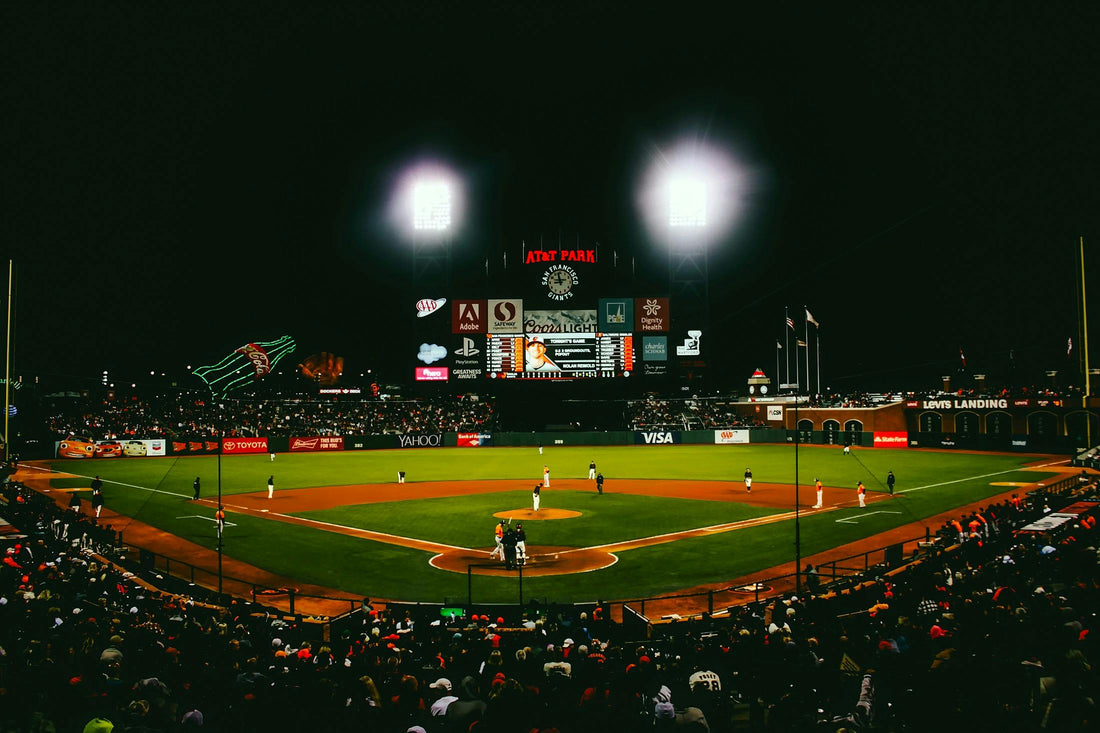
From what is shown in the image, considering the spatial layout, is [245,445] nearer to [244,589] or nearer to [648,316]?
[648,316]

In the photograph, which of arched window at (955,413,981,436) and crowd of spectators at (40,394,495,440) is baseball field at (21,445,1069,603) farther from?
arched window at (955,413,981,436)

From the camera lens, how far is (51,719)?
255 inches

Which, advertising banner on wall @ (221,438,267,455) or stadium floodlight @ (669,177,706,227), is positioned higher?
stadium floodlight @ (669,177,706,227)

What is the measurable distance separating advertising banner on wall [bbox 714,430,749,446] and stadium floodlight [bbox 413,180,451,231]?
3607 centimetres

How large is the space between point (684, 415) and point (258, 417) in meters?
46.7

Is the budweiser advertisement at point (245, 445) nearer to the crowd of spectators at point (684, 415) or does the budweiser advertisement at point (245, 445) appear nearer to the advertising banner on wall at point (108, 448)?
the advertising banner on wall at point (108, 448)

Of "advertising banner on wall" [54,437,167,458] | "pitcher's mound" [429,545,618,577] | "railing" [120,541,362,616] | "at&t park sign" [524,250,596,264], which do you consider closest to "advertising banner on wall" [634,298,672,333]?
"at&t park sign" [524,250,596,264]

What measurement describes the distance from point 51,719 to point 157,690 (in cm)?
98

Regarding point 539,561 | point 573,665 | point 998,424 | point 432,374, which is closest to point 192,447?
point 432,374

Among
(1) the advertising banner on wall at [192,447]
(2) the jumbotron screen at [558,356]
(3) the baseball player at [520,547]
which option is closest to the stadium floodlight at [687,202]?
(2) the jumbotron screen at [558,356]

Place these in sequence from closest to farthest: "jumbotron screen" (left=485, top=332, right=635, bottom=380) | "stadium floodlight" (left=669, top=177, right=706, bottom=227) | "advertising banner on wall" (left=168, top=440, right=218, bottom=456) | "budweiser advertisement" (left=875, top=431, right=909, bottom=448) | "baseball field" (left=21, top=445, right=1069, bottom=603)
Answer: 1. "baseball field" (left=21, top=445, right=1069, bottom=603)
2. "advertising banner on wall" (left=168, top=440, right=218, bottom=456)
3. "budweiser advertisement" (left=875, top=431, right=909, bottom=448)
4. "jumbotron screen" (left=485, top=332, right=635, bottom=380)
5. "stadium floodlight" (left=669, top=177, right=706, bottom=227)

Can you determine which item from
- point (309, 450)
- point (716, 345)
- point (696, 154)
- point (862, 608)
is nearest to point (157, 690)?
point (862, 608)

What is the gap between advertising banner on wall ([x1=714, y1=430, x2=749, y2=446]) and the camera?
251ft

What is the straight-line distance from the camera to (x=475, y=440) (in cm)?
7562
